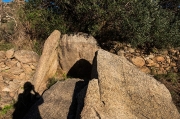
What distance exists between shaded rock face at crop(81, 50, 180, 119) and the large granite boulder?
2198 mm

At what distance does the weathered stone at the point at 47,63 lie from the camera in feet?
30.4

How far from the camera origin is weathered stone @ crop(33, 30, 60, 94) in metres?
Answer: 9.27

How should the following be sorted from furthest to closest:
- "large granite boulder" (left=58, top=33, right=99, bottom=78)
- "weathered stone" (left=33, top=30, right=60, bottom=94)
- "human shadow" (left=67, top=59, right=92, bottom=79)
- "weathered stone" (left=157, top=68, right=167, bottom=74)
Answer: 1. "weathered stone" (left=157, top=68, right=167, bottom=74)
2. "human shadow" (left=67, top=59, right=92, bottom=79)
3. "large granite boulder" (left=58, top=33, right=99, bottom=78)
4. "weathered stone" (left=33, top=30, right=60, bottom=94)

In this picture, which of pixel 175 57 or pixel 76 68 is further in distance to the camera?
pixel 175 57

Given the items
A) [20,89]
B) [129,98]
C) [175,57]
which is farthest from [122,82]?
[175,57]

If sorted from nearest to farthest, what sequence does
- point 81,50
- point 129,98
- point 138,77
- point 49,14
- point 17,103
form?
point 129,98
point 138,77
point 17,103
point 81,50
point 49,14

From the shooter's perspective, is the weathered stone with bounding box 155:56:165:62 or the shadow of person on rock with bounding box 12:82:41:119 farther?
the weathered stone with bounding box 155:56:165:62

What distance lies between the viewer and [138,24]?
937 centimetres

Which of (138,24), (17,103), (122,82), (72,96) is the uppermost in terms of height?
(138,24)

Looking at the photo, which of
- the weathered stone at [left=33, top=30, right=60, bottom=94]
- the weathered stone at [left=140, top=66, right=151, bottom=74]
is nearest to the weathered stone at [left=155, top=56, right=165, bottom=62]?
the weathered stone at [left=140, top=66, right=151, bottom=74]

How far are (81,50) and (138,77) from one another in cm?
351

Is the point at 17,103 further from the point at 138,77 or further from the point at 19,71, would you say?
the point at 138,77

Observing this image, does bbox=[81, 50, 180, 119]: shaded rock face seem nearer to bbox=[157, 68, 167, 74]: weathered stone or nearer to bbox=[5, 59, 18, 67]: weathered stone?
bbox=[157, 68, 167, 74]: weathered stone

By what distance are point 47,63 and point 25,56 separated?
43.9 inches
